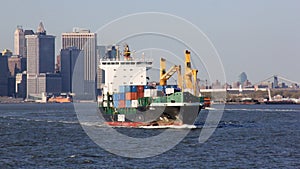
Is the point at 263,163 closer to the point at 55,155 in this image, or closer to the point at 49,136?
the point at 55,155

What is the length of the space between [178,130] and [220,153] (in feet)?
60.3

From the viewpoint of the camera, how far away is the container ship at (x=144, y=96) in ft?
231

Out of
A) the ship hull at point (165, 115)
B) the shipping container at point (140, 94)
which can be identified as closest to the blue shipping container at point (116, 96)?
the shipping container at point (140, 94)

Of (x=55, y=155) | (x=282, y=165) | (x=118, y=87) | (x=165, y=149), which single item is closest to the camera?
(x=282, y=165)

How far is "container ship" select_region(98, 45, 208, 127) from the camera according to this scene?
70312 mm

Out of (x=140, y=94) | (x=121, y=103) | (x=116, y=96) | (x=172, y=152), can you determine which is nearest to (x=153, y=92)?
(x=140, y=94)

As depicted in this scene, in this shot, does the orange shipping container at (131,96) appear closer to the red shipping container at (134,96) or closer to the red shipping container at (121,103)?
the red shipping container at (134,96)

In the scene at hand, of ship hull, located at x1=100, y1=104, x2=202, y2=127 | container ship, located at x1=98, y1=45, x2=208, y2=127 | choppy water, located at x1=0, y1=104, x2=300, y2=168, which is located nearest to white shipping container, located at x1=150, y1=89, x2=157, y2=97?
container ship, located at x1=98, y1=45, x2=208, y2=127

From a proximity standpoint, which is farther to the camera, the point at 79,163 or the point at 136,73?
the point at 136,73

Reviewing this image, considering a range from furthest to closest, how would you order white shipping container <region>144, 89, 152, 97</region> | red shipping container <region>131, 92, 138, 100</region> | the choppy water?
red shipping container <region>131, 92, 138, 100</region> → white shipping container <region>144, 89, 152, 97</region> → the choppy water

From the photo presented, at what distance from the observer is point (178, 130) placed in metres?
66.6

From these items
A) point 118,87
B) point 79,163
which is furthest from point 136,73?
point 79,163

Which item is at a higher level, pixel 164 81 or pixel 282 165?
pixel 164 81

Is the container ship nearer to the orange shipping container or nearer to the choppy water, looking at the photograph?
the orange shipping container
